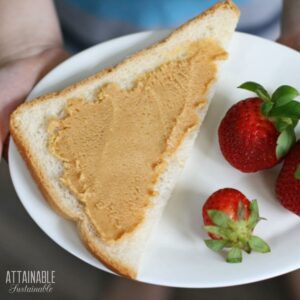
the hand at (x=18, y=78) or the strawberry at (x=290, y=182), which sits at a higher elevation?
the hand at (x=18, y=78)

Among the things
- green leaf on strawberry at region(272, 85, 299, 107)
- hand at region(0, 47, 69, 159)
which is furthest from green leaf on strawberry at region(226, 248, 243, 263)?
hand at region(0, 47, 69, 159)

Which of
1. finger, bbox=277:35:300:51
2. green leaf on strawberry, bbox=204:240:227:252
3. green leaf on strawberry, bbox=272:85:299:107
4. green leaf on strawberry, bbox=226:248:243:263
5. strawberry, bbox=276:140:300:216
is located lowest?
green leaf on strawberry, bbox=226:248:243:263

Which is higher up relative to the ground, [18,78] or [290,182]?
[18,78]

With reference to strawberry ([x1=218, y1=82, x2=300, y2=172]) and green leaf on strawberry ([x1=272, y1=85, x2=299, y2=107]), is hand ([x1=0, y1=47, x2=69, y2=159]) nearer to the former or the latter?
strawberry ([x1=218, y1=82, x2=300, y2=172])

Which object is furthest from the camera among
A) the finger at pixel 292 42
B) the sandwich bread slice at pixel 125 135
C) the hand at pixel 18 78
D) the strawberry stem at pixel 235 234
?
the finger at pixel 292 42

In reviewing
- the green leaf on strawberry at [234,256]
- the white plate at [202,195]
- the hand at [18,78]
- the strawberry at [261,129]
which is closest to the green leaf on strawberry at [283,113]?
the strawberry at [261,129]

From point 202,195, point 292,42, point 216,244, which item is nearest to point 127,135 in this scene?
point 202,195

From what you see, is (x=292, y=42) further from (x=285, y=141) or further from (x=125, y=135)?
(x=125, y=135)

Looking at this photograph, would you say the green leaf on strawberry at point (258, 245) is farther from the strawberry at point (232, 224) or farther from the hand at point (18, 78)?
the hand at point (18, 78)
